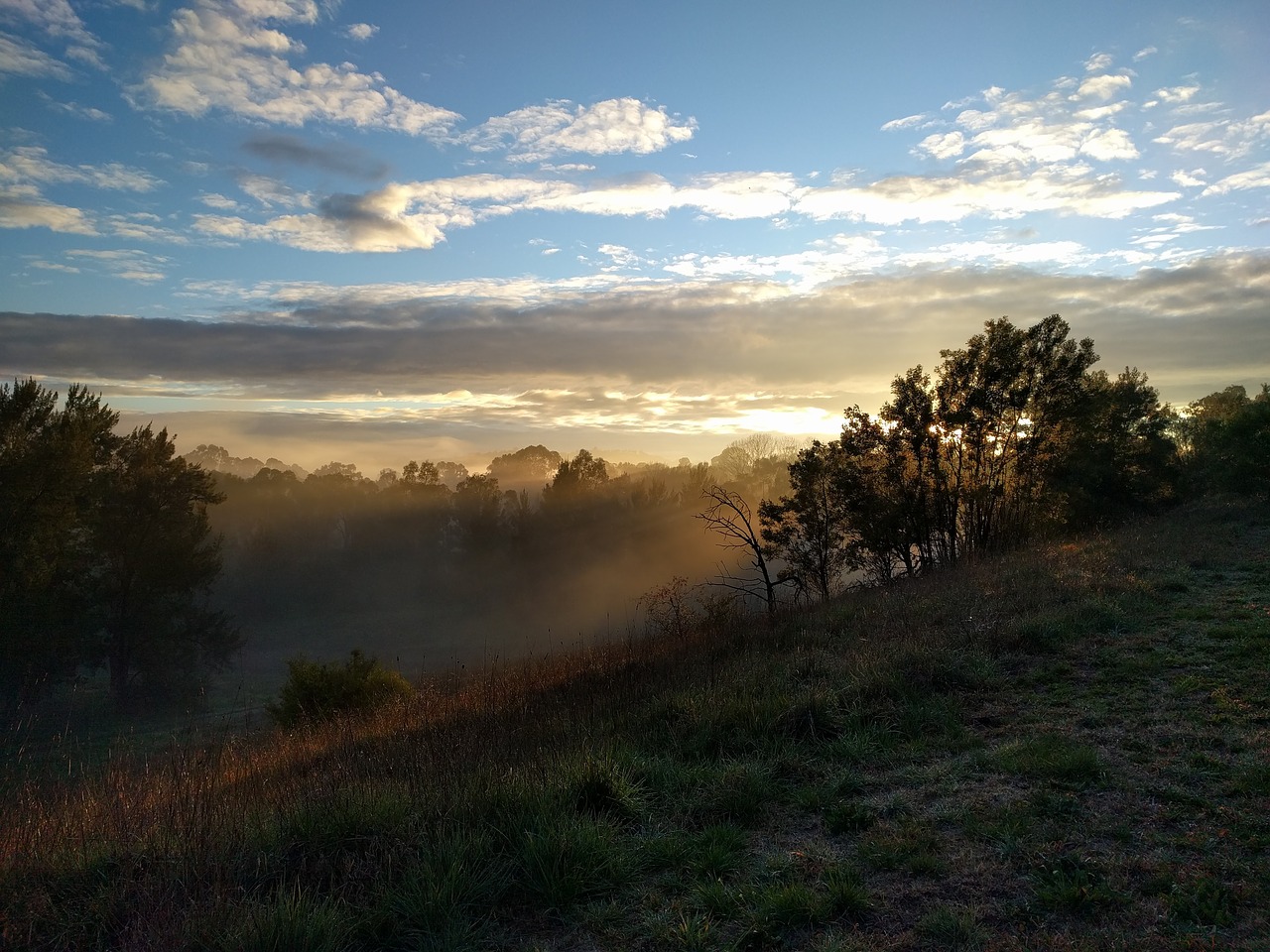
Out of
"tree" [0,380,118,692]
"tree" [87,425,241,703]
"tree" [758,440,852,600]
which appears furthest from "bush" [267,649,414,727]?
"tree" [87,425,241,703]

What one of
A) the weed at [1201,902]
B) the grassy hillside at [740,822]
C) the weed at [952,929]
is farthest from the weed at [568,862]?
the weed at [1201,902]

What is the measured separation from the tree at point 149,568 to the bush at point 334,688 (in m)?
22.0

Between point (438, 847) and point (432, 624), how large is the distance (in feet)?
237

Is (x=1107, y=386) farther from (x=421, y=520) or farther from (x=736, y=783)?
(x=421, y=520)

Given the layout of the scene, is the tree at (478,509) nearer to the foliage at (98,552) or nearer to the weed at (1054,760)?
the foliage at (98,552)

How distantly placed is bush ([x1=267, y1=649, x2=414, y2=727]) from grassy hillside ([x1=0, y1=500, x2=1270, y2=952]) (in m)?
12.0

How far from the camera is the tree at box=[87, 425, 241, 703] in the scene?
36.2 meters

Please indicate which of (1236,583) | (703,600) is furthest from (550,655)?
(1236,583)

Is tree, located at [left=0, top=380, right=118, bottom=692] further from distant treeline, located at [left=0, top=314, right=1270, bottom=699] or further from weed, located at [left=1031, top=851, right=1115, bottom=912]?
weed, located at [left=1031, top=851, right=1115, bottom=912]

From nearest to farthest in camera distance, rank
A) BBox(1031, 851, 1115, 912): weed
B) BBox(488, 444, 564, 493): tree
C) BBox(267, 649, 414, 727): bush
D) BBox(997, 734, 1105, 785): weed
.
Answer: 1. BBox(1031, 851, 1115, 912): weed
2. BBox(997, 734, 1105, 785): weed
3. BBox(267, 649, 414, 727): bush
4. BBox(488, 444, 564, 493): tree

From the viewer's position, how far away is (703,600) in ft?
52.7

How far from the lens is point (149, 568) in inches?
1474

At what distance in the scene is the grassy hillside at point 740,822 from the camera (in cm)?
384

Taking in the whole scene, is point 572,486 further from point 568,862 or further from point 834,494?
point 568,862
